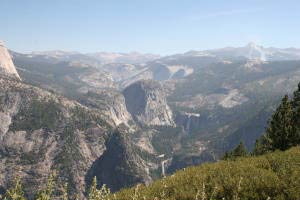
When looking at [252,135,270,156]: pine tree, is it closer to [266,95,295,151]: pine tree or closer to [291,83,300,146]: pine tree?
[266,95,295,151]: pine tree

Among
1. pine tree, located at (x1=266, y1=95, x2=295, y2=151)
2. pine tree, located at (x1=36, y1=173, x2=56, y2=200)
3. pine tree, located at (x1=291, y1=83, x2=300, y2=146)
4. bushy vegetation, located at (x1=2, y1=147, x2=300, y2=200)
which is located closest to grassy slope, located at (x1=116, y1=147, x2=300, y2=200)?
bushy vegetation, located at (x1=2, y1=147, x2=300, y2=200)

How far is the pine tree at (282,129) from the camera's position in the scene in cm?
6329

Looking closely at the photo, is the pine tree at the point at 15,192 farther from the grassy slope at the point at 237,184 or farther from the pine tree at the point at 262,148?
the pine tree at the point at 262,148

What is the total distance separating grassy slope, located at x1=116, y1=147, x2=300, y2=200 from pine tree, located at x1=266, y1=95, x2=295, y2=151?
38842 mm

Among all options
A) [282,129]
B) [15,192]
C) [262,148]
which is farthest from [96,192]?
[262,148]

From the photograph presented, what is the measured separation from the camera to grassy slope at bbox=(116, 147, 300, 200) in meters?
17.2

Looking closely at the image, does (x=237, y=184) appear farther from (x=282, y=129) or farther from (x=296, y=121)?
(x=296, y=121)

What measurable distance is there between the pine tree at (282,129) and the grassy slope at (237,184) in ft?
127

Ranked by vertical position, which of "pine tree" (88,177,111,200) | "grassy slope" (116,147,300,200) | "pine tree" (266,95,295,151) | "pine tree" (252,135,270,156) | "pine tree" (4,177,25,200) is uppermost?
"pine tree" (4,177,25,200)

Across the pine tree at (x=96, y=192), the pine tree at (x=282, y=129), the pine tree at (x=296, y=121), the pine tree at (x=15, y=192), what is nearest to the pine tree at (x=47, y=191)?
the pine tree at (x=15, y=192)

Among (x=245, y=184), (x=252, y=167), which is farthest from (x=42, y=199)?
(x=252, y=167)

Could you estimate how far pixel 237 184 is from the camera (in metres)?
18.1

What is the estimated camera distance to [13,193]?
37.8 ft

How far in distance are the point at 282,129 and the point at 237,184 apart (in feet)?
164
